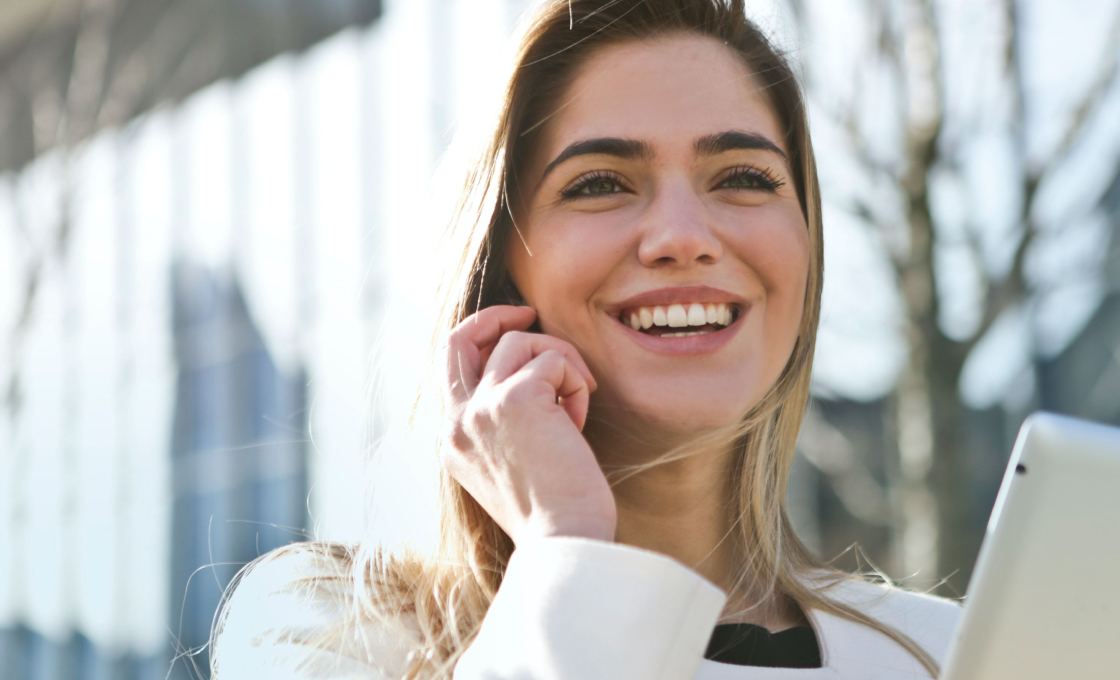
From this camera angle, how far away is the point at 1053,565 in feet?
2.34

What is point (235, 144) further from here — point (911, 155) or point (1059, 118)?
point (1059, 118)

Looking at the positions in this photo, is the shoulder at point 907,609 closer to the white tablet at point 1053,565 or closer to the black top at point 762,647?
the black top at point 762,647

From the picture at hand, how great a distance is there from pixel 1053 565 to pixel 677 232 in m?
0.85

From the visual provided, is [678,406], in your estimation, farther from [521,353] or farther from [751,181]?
[751,181]

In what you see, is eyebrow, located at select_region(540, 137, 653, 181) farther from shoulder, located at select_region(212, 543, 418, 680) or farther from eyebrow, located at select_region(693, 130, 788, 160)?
shoulder, located at select_region(212, 543, 418, 680)

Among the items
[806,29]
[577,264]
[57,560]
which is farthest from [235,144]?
[577,264]

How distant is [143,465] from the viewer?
21.5 feet

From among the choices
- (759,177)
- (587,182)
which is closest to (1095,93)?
(759,177)

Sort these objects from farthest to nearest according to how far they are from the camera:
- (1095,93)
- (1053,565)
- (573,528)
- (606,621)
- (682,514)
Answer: (1095,93), (682,514), (573,528), (606,621), (1053,565)

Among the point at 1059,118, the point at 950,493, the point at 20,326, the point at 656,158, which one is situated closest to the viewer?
the point at 656,158

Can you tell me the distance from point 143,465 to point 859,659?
6014 millimetres

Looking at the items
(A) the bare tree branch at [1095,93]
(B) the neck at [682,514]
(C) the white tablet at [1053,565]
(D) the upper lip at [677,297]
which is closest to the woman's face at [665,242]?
(D) the upper lip at [677,297]

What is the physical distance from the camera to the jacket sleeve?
1.05 metres

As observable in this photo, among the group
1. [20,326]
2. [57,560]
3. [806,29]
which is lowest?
[57,560]
